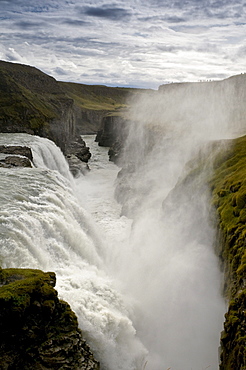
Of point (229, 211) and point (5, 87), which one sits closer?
point (229, 211)

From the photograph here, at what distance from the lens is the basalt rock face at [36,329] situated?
30.6 ft

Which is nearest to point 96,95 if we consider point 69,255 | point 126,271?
point 126,271

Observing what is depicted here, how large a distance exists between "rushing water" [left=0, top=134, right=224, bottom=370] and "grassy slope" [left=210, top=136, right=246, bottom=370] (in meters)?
1.85

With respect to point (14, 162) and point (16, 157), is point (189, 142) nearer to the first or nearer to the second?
point (16, 157)

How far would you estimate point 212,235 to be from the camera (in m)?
19.9

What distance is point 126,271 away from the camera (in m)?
22.7

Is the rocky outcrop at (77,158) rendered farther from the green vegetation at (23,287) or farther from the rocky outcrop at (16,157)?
the green vegetation at (23,287)

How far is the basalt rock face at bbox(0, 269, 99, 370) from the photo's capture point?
9328mm

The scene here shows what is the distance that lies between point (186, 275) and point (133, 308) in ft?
13.1

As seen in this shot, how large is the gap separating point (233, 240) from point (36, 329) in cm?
1068

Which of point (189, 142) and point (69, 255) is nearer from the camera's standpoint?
point (69, 255)

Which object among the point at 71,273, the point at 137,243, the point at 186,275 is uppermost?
the point at 71,273

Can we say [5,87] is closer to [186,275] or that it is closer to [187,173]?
[187,173]

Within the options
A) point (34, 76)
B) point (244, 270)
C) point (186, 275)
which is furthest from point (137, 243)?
point (34, 76)
